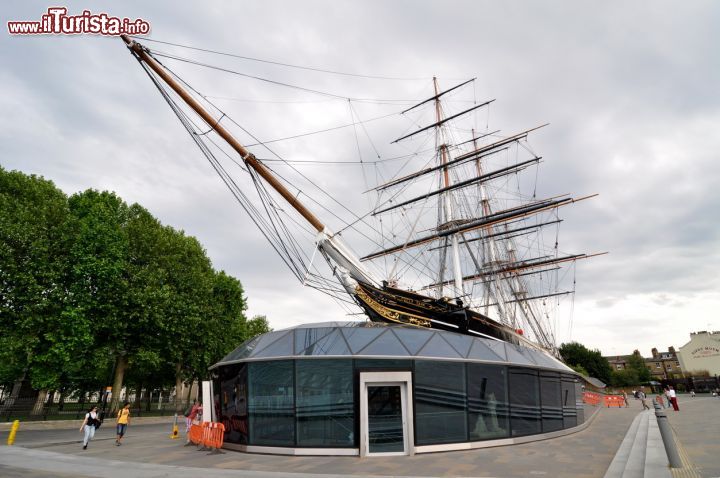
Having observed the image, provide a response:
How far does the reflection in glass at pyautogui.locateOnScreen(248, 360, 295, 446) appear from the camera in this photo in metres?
12.6

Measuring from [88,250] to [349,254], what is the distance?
17.2 m

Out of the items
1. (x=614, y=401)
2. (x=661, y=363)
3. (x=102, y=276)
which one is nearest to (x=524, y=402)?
(x=102, y=276)

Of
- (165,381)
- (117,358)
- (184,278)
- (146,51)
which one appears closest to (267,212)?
(146,51)

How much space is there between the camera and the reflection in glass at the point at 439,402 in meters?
12.6

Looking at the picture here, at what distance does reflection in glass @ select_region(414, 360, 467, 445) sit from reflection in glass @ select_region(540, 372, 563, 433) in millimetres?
4447

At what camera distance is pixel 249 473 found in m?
9.88

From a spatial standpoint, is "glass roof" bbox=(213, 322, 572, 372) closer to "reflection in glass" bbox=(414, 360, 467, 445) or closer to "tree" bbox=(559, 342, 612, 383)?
"reflection in glass" bbox=(414, 360, 467, 445)

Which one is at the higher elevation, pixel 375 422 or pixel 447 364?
pixel 447 364

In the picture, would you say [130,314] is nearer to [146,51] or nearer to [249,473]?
[146,51]

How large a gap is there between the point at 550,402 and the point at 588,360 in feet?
272

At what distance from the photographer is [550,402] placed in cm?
1605

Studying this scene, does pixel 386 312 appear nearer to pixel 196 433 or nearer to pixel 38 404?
pixel 196 433

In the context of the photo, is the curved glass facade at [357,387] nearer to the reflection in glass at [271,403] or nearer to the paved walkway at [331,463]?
the reflection in glass at [271,403]

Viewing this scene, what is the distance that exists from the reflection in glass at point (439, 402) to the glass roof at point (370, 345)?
1.43 ft
